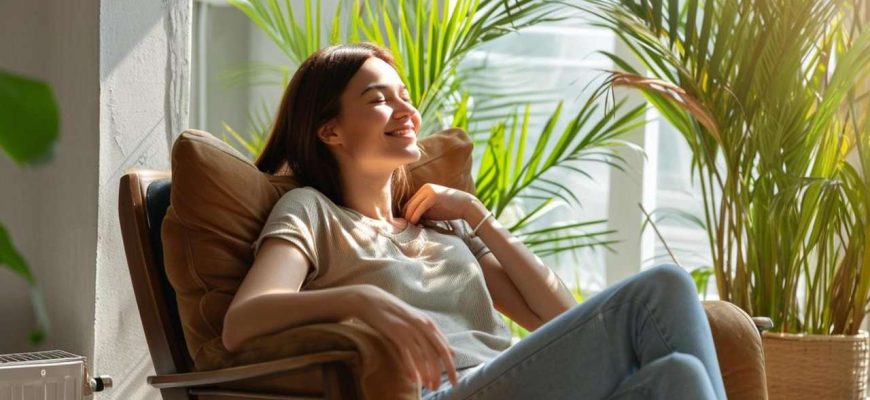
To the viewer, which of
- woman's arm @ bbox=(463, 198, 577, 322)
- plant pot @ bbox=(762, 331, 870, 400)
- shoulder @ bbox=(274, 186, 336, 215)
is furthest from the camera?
plant pot @ bbox=(762, 331, 870, 400)

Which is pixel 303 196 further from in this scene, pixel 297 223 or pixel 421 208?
pixel 421 208

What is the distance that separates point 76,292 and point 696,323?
1276 millimetres

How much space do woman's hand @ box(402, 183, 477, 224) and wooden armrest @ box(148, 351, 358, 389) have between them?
1.91 ft

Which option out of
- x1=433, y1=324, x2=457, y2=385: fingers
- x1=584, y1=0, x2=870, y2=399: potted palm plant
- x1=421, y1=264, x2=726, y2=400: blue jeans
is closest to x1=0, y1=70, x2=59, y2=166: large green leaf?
x1=433, y1=324, x2=457, y2=385: fingers

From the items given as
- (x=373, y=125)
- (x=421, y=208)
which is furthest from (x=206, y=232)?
(x=421, y=208)

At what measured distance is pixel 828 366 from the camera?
2.80 m

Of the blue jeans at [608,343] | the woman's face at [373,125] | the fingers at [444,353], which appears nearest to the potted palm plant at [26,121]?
the fingers at [444,353]

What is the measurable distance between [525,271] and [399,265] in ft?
0.96

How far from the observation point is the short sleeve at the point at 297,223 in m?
1.71

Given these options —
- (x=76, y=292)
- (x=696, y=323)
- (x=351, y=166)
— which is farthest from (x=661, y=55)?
(x=76, y=292)

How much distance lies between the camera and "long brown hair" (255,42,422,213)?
6.30ft

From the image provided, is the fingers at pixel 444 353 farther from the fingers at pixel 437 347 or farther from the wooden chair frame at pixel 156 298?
the wooden chair frame at pixel 156 298

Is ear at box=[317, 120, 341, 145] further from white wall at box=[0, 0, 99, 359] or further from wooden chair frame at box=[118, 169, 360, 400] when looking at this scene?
white wall at box=[0, 0, 99, 359]

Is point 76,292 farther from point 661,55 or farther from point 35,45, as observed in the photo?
point 661,55
